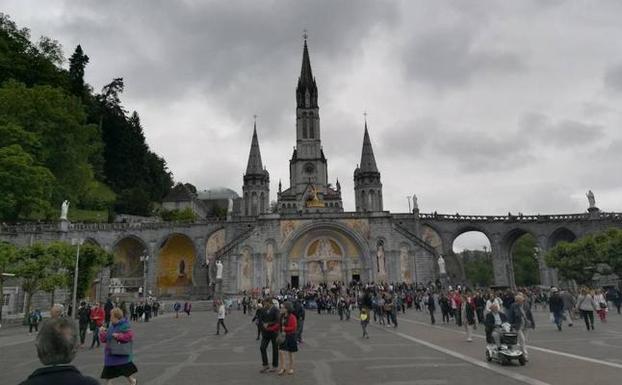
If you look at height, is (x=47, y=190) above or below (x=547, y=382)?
above

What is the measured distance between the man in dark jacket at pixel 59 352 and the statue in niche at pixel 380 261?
145ft

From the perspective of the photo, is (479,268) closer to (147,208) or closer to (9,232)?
(147,208)

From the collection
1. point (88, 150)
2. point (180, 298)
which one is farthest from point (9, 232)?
point (180, 298)

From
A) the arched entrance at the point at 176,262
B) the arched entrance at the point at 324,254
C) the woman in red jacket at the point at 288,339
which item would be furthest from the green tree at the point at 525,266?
the woman in red jacket at the point at 288,339

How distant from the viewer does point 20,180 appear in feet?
123

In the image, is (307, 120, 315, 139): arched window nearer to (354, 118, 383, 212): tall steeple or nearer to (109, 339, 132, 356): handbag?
(354, 118, 383, 212): tall steeple

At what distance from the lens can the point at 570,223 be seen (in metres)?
50.1

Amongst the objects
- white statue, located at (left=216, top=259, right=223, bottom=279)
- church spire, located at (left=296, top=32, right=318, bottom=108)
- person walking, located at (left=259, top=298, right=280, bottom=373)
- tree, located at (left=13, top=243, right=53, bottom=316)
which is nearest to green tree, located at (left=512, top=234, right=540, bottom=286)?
church spire, located at (left=296, top=32, right=318, bottom=108)

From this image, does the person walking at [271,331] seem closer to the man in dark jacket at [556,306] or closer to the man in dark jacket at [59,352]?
the man in dark jacket at [59,352]

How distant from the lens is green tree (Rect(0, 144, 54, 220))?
1468 inches

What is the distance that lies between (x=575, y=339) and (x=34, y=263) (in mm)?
25640

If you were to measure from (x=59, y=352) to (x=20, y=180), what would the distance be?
40.7 metres

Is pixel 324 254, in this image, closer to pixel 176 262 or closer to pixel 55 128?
pixel 176 262

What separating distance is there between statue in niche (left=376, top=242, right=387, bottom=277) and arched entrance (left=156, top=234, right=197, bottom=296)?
19.1 metres
